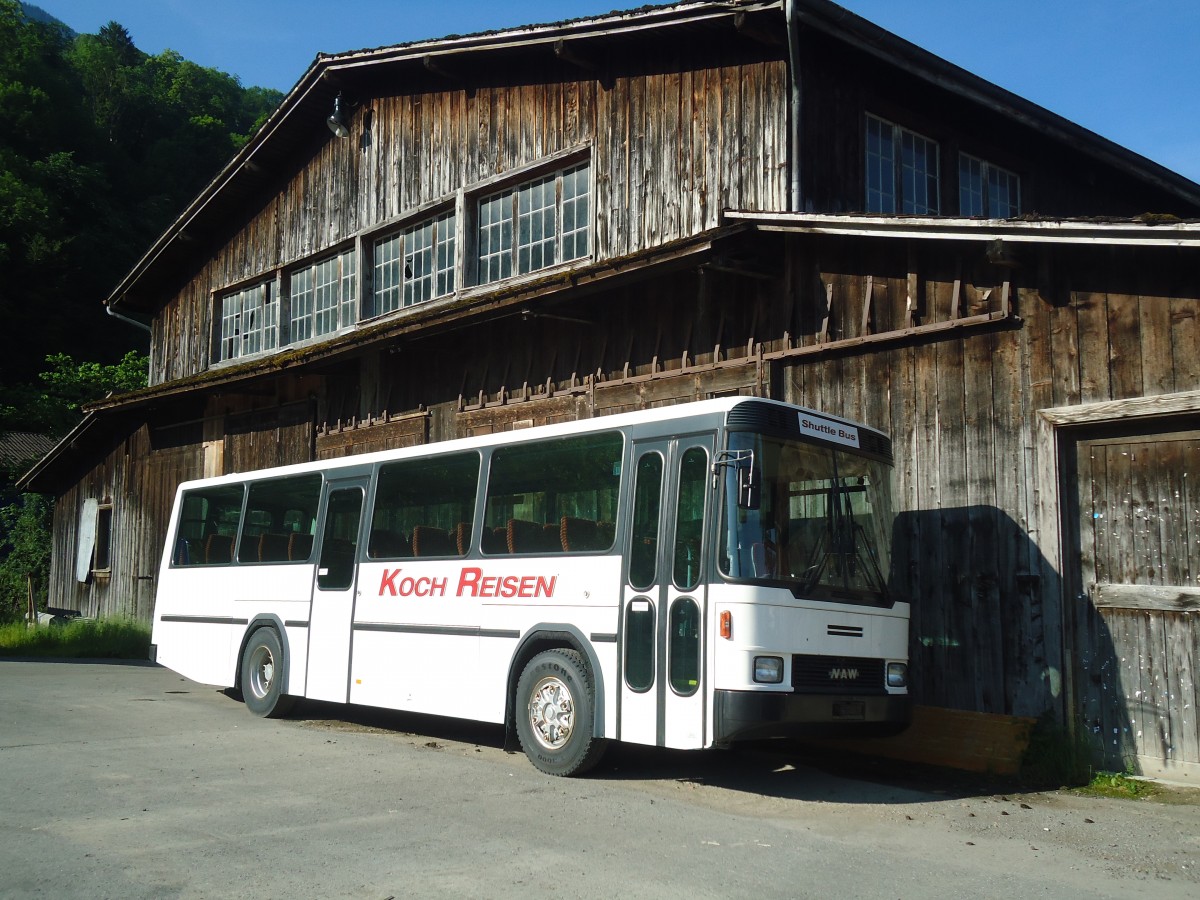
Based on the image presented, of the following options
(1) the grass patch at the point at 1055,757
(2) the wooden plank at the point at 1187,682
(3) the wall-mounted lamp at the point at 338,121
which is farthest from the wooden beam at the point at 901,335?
(3) the wall-mounted lamp at the point at 338,121

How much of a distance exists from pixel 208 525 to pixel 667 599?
8085 millimetres

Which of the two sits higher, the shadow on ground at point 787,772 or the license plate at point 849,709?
the license plate at point 849,709

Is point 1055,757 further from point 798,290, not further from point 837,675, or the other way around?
point 798,290

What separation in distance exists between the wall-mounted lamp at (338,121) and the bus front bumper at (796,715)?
14554 mm

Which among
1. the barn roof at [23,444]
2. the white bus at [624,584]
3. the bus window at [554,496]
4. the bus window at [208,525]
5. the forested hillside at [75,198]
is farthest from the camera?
the forested hillside at [75,198]

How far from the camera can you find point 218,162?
194 ft

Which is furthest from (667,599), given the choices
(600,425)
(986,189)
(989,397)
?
(986,189)

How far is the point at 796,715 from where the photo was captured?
8.05m

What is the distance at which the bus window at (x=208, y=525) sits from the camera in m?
14.2

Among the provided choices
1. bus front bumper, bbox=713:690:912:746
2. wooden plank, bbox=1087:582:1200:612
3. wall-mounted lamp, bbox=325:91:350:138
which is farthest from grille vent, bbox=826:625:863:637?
wall-mounted lamp, bbox=325:91:350:138

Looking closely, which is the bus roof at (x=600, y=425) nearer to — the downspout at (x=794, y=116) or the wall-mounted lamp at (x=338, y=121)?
the downspout at (x=794, y=116)

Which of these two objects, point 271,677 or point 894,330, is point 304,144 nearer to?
point 271,677

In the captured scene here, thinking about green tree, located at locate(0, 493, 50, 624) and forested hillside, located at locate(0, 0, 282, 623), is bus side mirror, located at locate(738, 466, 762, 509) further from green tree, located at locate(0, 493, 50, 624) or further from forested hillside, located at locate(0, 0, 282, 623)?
forested hillside, located at locate(0, 0, 282, 623)

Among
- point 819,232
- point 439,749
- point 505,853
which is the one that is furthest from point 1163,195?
point 505,853
